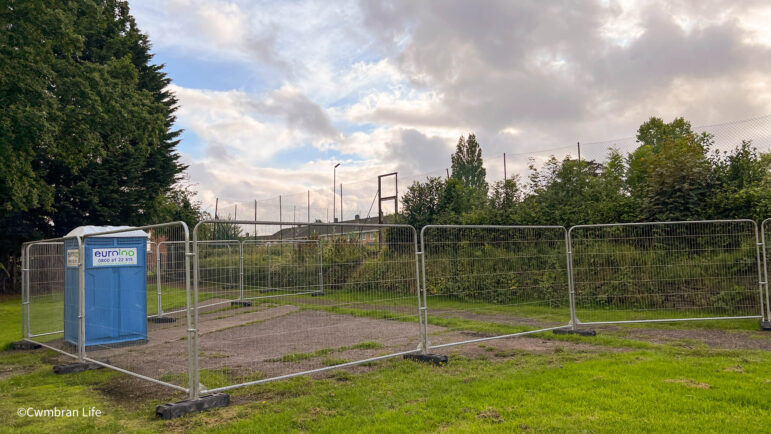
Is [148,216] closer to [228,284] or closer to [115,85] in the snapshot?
[115,85]

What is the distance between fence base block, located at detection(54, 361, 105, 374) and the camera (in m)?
7.14

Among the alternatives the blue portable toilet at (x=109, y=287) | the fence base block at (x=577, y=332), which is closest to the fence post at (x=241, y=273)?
the blue portable toilet at (x=109, y=287)

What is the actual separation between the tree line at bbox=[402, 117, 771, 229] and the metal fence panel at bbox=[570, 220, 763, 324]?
161cm

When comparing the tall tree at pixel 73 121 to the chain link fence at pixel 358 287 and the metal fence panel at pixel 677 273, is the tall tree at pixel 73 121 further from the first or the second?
the metal fence panel at pixel 677 273

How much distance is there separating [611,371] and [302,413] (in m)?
3.63

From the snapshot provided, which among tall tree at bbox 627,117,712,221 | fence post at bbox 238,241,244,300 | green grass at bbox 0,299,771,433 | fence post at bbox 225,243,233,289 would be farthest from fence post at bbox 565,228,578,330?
fence post at bbox 225,243,233,289

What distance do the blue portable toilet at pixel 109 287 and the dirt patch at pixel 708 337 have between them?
850 cm

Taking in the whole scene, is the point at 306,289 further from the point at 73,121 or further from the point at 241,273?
the point at 73,121

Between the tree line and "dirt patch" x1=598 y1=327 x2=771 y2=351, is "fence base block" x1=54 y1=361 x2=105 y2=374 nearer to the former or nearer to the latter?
"dirt patch" x1=598 y1=327 x2=771 y2=351

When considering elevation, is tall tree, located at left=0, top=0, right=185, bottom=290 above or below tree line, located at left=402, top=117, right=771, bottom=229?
above

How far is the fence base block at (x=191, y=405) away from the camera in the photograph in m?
4.91

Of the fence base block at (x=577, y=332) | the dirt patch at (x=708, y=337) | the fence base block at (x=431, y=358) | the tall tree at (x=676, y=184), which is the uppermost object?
the tall tree at (x=676, y=184)

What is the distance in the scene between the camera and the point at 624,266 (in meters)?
9.09

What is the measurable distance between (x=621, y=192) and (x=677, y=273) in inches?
227
